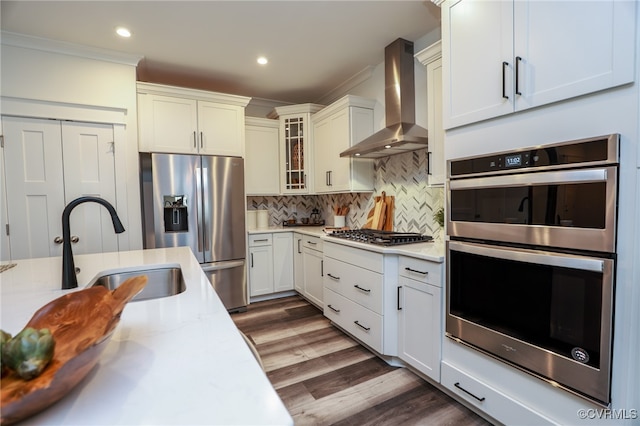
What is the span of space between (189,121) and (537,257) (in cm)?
320

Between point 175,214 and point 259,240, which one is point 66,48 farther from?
point 259,240

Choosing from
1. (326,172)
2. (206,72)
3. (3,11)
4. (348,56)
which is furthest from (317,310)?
(3,11)

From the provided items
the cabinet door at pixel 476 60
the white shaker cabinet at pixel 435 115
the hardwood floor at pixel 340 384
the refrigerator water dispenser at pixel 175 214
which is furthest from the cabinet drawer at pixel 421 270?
the refrigerator water dispenser at pixel 175 214

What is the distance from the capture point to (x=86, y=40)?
2.56 meters

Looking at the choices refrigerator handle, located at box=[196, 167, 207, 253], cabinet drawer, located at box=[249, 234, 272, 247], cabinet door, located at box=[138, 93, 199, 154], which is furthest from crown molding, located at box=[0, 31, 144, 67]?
cabinet drawer, located at box=[249, 234, 272, 247]

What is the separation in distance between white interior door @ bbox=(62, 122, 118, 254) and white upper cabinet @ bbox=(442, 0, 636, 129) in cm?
300

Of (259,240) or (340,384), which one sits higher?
(259,240)

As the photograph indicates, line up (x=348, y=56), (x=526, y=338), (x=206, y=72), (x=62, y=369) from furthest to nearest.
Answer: (x=206, y=72)
(x=348, y=56)
(x=526, y=338)
(x=62, y=369)

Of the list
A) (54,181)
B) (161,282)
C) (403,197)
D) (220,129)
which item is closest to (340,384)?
(161,282)

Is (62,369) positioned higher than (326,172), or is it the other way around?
(326,172)


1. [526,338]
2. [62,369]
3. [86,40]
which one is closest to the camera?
[62,369]

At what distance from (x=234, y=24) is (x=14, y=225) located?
2526 millimetres

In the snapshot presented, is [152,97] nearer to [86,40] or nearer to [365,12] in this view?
[86,40]

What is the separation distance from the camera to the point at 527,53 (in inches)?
54.6
